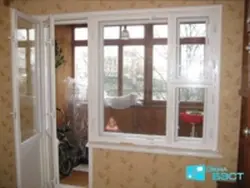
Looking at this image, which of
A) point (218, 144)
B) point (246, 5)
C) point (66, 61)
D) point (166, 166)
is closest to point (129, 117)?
point (166, 166)

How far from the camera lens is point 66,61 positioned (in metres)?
4.38

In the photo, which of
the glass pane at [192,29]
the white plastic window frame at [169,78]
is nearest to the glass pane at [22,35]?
the white plastic window frame at [169,78]

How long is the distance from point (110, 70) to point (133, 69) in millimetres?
261

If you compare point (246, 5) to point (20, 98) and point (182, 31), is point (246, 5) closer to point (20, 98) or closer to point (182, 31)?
point (182, 31)

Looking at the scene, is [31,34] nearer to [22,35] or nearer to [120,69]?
[22,35]

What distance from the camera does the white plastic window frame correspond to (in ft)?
7.57

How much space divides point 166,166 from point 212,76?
1034 mm

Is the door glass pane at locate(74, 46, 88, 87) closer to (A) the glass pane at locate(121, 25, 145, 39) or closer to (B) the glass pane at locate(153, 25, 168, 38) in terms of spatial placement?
(A) the glass pane at locate(121, 25, 145, 39)

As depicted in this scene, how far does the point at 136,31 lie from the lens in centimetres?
265

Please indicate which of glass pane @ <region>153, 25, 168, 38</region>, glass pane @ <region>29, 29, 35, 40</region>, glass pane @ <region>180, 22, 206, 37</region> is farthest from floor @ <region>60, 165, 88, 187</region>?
glass pane @ <region>180, 22, 206, 37</region>

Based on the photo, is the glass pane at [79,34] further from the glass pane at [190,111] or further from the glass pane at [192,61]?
the glass pane at [190,111]

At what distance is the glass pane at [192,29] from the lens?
2.39m

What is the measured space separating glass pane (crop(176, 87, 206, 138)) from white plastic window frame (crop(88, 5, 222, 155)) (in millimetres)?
72
